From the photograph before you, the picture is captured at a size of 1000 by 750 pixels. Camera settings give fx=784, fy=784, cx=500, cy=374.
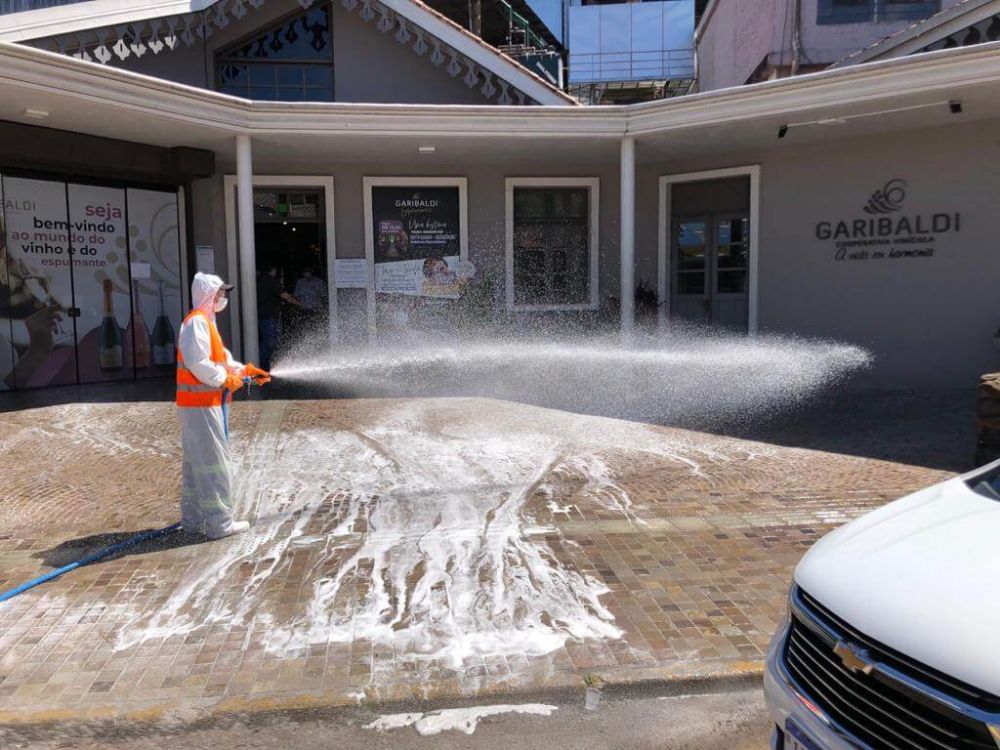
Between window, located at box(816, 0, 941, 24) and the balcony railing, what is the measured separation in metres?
8.26

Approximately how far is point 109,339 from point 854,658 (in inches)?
463

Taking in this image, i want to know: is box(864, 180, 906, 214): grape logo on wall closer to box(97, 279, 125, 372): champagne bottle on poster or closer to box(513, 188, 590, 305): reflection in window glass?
box(513, 188, 590, 305): reflection in window glass

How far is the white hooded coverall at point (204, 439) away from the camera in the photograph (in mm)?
5309

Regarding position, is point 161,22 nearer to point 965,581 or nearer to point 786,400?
point 786,400

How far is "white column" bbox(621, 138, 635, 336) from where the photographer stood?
36.1 feet

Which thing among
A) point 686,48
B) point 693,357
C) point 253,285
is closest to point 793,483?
point 693,357

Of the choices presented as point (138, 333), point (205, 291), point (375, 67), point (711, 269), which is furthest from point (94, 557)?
point (375, 67)

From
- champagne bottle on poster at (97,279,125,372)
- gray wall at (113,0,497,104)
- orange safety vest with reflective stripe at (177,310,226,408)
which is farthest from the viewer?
gray wall at (113,0,497,104)

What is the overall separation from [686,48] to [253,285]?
64.4ft

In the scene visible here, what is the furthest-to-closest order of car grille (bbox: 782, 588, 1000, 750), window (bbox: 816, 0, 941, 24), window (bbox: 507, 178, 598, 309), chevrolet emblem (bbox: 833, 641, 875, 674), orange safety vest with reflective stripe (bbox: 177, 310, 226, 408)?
window (bbox: 816, 0, 941, 24), window (bbox: 507, 178, 598, 309), orange safety vest with reflective stripe (bbox: 177, 310, 226, 408), chevrolet emblem (bbox: 833, 641, 875, 674), car grille (bbox: 782, 588, 1000, 750)

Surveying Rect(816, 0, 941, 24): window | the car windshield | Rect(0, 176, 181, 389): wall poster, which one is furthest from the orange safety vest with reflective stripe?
Rect(816, 0, 941, 24): window

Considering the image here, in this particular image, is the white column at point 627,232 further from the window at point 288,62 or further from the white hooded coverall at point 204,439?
the white hooded coverall at point 204,439

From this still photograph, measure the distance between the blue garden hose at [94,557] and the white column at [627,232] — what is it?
697 centimetres

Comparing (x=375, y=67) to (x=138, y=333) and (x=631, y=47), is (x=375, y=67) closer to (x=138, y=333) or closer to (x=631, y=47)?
(x=138, y=333)
